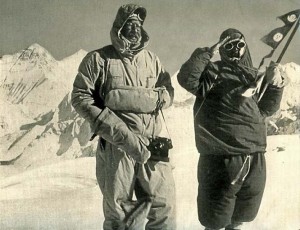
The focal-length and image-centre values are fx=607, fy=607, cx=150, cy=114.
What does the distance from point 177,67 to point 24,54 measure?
28.2 inches

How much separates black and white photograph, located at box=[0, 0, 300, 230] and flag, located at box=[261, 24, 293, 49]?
0.01 metres

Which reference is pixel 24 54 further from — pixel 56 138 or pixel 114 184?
pixel 114 184

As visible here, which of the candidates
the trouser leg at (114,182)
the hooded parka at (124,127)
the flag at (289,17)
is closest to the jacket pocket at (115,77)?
the hooded parka at (124,127)

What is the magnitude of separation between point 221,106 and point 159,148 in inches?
15.1

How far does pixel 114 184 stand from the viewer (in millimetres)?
2730

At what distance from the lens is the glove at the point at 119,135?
2715 millimetres

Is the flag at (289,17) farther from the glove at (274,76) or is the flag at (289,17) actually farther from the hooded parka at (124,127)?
the hooded parka at (124,127)

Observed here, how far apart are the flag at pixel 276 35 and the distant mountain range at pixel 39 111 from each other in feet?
3.09

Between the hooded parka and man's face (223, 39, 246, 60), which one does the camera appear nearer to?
the hooded parka

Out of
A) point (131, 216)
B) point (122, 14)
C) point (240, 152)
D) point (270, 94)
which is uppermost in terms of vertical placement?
point (122, 14)

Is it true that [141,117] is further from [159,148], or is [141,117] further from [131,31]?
[131,31]

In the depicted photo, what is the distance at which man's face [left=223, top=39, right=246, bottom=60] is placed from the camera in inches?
117

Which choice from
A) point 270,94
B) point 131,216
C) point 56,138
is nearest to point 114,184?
point 131,216

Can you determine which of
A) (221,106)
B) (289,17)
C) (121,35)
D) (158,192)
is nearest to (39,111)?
(121,35)
